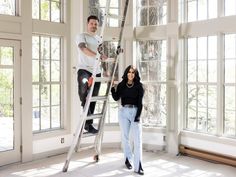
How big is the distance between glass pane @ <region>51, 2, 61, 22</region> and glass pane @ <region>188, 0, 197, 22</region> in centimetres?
232

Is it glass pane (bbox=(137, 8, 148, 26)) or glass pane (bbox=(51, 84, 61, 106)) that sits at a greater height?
glass pane (bbox=(137, 8, 148, 26))

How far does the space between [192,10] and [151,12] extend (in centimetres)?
80

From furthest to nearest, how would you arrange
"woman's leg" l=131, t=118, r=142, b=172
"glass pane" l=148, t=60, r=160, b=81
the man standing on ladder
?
"glass pane" l=148, t=60, r=160, b=81
"woman's leg" l=131, t=118, r=142, b=172
the man standing on ladder

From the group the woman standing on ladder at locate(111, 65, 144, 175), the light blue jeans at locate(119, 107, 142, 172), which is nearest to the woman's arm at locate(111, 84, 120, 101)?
the woman standing on ladder at locate(111, 65, 144, 175)

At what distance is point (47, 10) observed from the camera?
18.0 feet

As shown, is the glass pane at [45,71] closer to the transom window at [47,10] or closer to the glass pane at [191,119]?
the transom window at [47,10]

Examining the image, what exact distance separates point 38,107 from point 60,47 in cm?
114

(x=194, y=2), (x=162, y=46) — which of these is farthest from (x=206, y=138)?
(x=194, y=2)

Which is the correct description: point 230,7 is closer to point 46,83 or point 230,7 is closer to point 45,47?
point 45,47

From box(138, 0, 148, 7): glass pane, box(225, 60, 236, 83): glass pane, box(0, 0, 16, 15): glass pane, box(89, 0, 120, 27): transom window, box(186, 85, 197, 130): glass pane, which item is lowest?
box(186, 85, 197, 130): glass pane

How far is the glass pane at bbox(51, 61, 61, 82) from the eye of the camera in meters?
5.62

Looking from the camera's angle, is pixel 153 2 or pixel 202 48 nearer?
pixel 202 48

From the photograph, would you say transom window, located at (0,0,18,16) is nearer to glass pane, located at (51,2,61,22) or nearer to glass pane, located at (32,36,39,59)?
glass pane, located at (32,36,39,59)

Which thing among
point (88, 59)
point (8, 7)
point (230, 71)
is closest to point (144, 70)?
point (230, 71)
